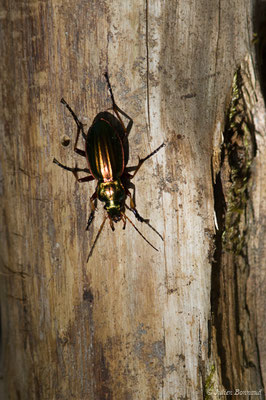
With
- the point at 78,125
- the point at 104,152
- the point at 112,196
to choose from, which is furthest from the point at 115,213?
the point at 78,125

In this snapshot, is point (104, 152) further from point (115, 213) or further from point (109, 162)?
point (115, 213)

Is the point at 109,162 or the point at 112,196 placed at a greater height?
the point at 109,162

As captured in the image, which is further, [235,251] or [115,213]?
[115,213]

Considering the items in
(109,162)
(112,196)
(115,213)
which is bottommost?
(115,213)

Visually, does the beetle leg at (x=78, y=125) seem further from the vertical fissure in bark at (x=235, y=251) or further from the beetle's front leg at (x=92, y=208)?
the vertical fissure in bark at (x=235, y=251)

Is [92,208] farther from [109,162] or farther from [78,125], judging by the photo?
[78,125]

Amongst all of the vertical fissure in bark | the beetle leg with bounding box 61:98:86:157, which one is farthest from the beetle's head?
the vertical fissure in bark
